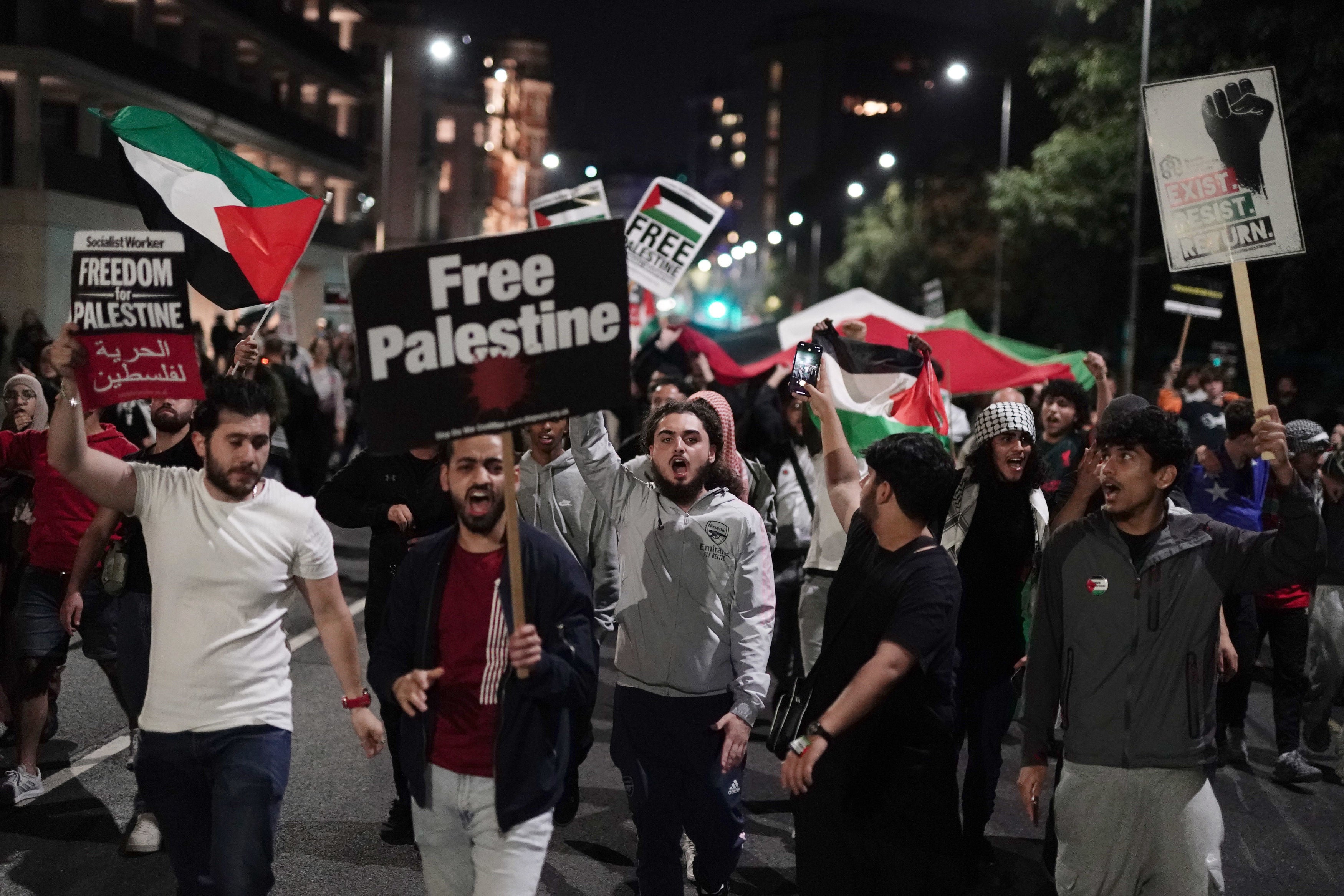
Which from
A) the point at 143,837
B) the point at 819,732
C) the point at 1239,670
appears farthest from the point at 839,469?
the point at 1239,670

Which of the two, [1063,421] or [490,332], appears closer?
[490,332]

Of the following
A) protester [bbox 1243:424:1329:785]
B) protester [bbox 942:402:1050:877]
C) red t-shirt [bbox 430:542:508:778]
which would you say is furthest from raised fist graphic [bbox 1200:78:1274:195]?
red t-shirt [bbox 430:542:508:778]

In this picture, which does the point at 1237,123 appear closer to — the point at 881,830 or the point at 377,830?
the point at 881,830

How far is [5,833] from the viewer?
614 cm

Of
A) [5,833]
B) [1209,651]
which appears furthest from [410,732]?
[5,833]

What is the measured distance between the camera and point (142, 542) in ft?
19.3

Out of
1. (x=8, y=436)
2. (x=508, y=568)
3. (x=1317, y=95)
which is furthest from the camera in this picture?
(x=1317, y=95)

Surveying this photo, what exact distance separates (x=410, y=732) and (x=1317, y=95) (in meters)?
19.2

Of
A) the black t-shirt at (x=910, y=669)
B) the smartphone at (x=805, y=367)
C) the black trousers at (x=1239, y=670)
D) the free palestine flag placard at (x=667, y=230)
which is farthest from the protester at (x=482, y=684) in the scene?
the free palestine flag placard at (x=667, y=230)

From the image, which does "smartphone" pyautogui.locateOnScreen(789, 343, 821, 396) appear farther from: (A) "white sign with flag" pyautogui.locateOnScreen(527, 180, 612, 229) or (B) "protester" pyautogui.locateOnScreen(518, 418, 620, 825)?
(A) "white sign with flag" pyautogui.locateOnScreen(527, 180, 612, 229)

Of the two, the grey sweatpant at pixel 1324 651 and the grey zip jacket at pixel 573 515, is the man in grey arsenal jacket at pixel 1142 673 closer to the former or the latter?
the grey zip jacket at pixel 573 515

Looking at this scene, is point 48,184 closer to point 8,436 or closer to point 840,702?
point 8,436

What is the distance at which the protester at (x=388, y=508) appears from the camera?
20.4ft

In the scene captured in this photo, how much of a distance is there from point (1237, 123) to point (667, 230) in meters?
7.88
